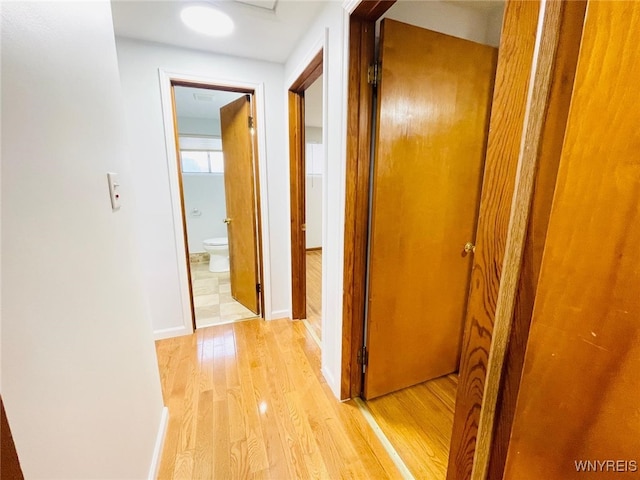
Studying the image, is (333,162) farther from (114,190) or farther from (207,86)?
(207,86)

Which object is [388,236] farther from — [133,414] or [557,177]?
[133,414]

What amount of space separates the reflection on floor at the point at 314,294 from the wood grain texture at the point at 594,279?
193 centimetres

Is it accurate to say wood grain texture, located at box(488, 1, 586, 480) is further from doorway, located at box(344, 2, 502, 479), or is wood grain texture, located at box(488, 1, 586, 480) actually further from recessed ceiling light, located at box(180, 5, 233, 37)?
recessed ceiling light, located at box(180, 5, 233, 37)

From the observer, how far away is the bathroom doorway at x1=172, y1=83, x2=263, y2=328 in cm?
230

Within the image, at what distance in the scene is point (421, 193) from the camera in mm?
1385

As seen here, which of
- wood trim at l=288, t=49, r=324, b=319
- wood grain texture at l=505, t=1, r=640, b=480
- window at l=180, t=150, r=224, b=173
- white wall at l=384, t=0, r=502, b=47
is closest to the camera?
wood grain texture at l=505, t=1, r=640, b=480

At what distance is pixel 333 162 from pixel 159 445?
64.6 inches

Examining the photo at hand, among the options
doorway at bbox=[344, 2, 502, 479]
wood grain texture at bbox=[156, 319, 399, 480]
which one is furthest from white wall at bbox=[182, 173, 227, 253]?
doorway at bbox=[344, 2, 502, 479]

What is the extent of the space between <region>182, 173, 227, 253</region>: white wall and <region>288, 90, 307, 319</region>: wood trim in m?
2.23

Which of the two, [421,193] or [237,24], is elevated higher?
[237,24]

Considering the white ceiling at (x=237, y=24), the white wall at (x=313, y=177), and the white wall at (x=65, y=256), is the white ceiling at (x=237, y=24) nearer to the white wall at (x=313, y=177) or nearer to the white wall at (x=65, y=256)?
the white wall at (x=65, y=256)

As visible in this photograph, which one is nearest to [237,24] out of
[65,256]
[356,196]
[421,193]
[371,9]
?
[371,9]

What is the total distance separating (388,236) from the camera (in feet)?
4.50

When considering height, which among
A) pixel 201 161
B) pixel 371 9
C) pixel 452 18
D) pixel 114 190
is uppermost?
pixel 452 18
